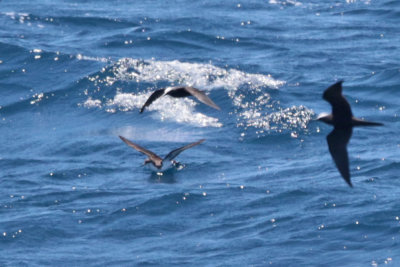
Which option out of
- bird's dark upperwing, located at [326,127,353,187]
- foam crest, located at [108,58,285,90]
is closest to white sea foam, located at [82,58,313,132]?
foam crest, located at [108,58,285,90]

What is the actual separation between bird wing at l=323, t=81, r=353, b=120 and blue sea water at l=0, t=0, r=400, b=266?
17.4ft

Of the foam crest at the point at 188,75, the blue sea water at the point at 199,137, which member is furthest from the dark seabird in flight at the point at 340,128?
the foam crest at the point at 188,75

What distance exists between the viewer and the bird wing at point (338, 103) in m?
13.9

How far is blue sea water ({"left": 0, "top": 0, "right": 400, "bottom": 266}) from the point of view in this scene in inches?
981

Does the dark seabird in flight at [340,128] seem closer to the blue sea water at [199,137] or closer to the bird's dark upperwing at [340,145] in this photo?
the bird's dark upperwing at [340,145]

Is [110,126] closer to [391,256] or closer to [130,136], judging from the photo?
[130,136]

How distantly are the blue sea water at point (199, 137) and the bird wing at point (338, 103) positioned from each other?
531 cm

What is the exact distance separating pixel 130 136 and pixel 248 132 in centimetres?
385

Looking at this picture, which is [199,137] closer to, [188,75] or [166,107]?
[166,107]

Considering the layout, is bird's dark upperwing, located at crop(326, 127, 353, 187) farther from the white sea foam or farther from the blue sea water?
the white sea foam

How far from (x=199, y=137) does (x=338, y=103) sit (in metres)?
16.3

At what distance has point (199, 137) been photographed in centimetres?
3058

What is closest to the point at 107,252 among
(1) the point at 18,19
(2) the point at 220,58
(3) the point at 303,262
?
(3) the point at 303,262

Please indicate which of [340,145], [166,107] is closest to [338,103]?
[340,145]
